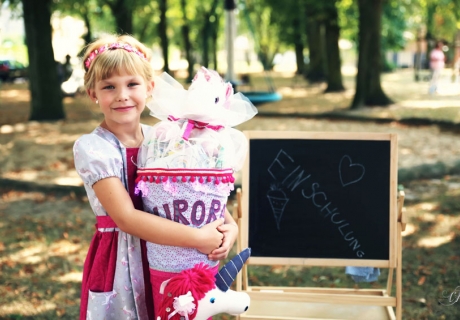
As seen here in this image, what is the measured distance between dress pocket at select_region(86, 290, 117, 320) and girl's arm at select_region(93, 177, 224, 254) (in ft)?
1.06

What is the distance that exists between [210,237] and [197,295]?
0.74 ft

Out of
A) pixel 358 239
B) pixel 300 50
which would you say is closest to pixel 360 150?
pixel 358 239

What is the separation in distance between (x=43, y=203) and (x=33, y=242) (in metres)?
1.63

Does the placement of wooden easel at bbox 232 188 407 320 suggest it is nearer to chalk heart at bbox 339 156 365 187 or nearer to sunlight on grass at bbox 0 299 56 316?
chalk heart at bbox 339 156 365 187

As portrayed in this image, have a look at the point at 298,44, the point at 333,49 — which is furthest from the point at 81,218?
the point at 298,44

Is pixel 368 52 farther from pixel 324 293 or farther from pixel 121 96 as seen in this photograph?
pixel 121 96

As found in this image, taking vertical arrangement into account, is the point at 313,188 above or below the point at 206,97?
below

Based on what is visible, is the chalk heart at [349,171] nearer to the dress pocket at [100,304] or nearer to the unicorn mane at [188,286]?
the unicorn mane at [188,286]

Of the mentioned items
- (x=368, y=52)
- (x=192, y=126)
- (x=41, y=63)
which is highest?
(x=368, y=52)

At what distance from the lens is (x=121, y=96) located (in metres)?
2.23

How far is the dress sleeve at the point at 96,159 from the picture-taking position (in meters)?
2.18

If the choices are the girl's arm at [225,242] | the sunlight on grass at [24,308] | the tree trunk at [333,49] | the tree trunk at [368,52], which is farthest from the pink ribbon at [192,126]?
the tree trunk at [333,49]

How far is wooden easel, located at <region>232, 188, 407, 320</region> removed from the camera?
3.26 meters

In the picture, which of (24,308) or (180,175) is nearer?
(180,175)
